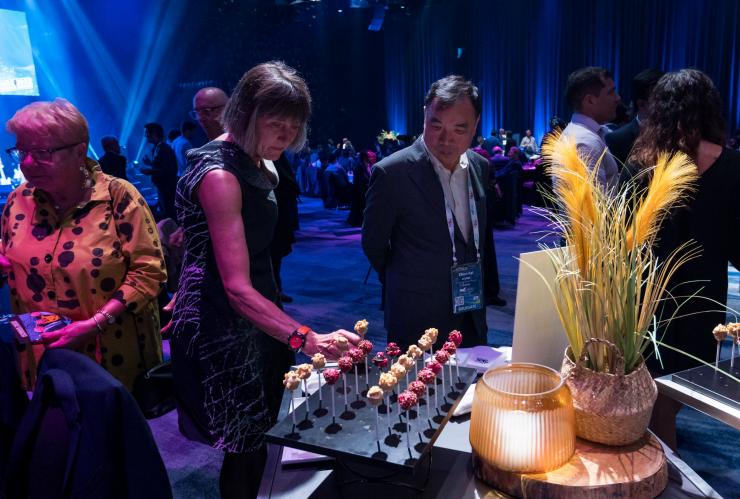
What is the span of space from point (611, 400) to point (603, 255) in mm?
245

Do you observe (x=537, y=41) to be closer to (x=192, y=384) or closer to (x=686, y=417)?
(x=686, y=417)

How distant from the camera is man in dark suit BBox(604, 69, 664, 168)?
305cm

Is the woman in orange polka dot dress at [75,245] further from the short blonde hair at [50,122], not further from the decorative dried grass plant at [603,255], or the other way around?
the decorative dried grass plant at [603,255]

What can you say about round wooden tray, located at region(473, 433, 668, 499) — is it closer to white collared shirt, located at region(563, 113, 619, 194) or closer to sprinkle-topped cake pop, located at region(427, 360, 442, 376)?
sprinkle-topped cake pop, located at region(427, 360, 442, 376)

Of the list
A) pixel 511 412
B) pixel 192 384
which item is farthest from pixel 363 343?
pixel 192 384

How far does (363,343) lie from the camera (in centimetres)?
116

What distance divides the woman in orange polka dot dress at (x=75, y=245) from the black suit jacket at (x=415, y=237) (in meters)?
0.74

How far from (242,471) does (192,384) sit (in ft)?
0.82

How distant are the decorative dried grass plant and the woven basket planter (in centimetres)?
3

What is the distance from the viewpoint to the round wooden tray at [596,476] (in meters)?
0.86

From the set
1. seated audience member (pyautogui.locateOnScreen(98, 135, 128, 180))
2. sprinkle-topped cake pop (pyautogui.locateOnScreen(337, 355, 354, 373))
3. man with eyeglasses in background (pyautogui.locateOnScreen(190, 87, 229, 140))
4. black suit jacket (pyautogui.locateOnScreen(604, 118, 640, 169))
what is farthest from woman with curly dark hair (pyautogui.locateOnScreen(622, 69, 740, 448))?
seated audience member (pyautogui.locateOnScreen(98, 135, 128, 180))

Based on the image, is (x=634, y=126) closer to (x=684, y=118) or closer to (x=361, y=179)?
(x=684, y=118)

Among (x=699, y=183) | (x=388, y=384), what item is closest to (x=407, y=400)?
(x=388, y=384)

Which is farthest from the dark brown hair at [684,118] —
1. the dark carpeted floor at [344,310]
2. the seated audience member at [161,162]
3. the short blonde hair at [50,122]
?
the seated audience member at [161,162]
